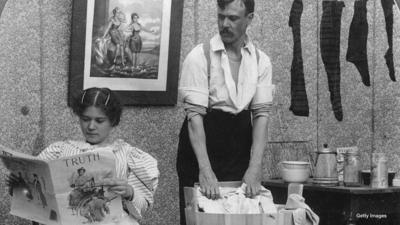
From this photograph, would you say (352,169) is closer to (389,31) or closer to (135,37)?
(135,37)

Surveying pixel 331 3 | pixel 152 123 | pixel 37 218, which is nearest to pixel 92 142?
pixel 37 218

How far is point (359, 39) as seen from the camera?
6855mm

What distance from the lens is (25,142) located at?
5160 mm

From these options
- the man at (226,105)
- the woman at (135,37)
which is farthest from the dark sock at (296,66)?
the man at (226,105)

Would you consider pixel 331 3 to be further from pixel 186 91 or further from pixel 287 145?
pixel 186 91

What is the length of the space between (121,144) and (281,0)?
267cm

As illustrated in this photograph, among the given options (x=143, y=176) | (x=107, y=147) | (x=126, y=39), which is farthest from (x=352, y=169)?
(x=107, y=147)

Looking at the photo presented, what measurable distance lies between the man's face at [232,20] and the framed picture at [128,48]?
1.06 m

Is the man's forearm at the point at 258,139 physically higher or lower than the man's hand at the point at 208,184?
higher

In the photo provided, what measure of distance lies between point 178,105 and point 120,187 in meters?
2.04

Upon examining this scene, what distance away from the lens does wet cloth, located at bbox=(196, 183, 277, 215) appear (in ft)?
13.6

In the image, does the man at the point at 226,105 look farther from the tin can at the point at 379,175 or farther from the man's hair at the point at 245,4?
the tin can at the point at 379,175

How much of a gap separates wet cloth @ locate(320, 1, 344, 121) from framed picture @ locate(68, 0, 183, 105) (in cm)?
153

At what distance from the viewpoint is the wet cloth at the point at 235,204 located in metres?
4.14
